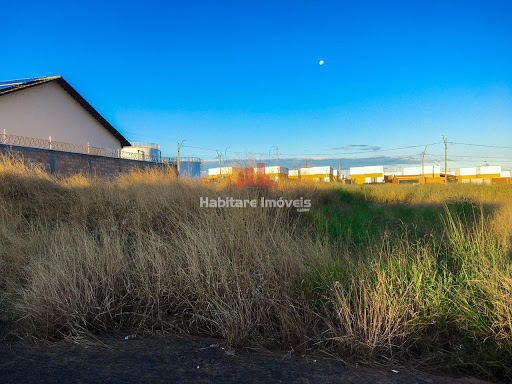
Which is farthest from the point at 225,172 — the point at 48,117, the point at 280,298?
the point at 48,117

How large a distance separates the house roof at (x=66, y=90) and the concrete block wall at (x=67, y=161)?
23.8 feet

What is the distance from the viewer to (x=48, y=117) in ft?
77.3

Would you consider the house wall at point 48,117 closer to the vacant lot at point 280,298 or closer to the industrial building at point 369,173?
the vacant lot at point 280,298

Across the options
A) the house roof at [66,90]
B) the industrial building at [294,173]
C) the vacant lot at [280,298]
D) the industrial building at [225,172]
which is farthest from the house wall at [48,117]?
the vacant lot at [280,298]

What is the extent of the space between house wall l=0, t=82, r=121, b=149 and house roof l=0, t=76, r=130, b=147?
0.30 meters

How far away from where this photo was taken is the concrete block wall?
14219 mm

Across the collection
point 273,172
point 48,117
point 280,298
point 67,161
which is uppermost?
point 48,117

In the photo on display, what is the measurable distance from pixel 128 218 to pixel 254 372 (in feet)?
15.4

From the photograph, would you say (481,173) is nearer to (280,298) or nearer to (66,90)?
(66,90)

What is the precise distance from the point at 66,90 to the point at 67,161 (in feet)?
38.6

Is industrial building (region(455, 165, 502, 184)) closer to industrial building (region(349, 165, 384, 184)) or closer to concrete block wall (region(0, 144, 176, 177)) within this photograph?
industrial building (region(349, 165, 384, 184))

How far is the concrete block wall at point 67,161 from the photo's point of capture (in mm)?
14219

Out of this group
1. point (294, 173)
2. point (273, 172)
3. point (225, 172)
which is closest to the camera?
point (225, 172)

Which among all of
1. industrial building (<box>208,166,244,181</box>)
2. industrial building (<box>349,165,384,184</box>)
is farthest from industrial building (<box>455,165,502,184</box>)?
industrial building (<box>208,166,244,181</box>)
